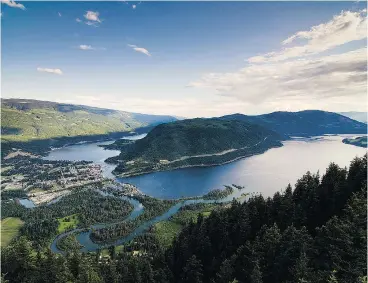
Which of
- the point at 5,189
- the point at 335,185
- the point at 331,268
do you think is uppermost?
the point at 335,185

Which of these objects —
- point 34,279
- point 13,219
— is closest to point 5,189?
point 13,219

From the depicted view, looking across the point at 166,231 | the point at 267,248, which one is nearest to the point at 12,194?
the point at 166,231

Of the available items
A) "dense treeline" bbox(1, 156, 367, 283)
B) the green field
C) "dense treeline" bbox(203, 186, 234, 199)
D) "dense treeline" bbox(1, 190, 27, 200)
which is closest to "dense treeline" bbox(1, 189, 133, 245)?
the green field

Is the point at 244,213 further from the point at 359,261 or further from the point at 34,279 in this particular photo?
the point at 34,279

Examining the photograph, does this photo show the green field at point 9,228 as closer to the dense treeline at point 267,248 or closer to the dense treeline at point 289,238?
the dense treeline at point 267,248

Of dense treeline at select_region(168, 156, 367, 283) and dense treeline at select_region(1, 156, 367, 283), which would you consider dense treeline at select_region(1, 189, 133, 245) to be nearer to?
dense treeline at select_region(1, 156, 367, 283)

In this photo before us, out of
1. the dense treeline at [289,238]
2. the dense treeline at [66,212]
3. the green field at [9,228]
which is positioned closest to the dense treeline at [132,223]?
the dense treeline at [66,212]
